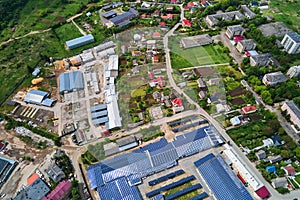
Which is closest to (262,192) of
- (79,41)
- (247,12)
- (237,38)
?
(237,38)

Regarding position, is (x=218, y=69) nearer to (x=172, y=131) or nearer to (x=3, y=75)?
(x=172, y=131)

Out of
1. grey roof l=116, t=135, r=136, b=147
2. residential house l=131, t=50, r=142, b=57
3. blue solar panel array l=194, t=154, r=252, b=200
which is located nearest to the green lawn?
residential house l=131, t=50, r=142, b=57

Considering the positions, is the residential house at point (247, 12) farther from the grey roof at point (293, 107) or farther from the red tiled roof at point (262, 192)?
the red tiled roof at point (262, 192)

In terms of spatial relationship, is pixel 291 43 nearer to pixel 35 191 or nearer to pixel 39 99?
pixel 39 99

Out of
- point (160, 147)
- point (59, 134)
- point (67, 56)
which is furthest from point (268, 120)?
point (67, 56)

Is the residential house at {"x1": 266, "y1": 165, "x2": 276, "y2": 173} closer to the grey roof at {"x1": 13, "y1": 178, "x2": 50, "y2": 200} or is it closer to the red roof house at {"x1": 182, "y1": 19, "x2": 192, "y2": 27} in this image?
the grey roof at {"x1": 13, "y1": 178, "x2": 50, "y2": 200}
